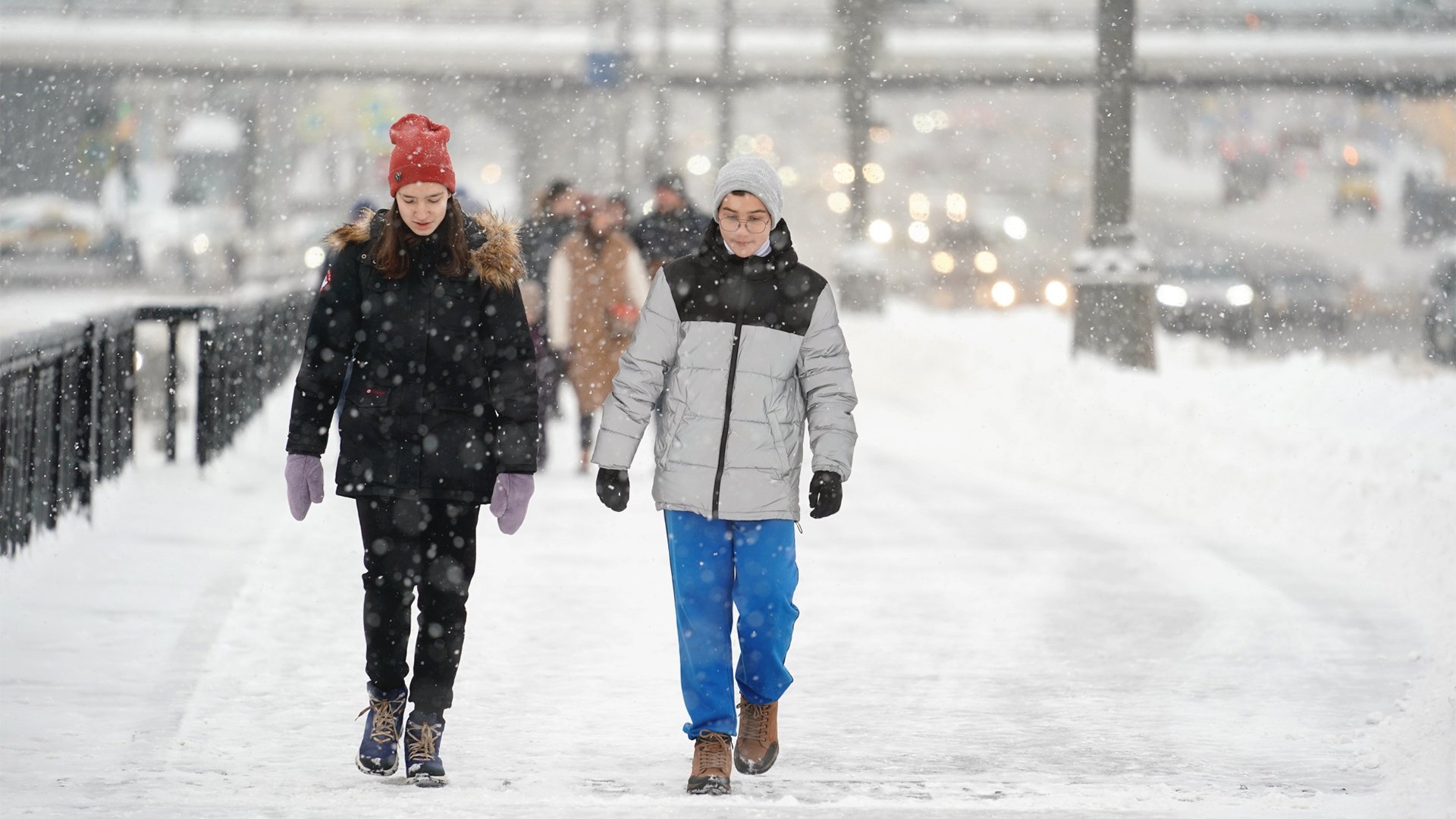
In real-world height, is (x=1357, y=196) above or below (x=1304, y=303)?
above

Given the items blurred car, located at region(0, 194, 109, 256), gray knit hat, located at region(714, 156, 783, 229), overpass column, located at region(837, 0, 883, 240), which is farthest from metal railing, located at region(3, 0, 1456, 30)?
gray knit hat, located at region(714, 156, 783, 229)

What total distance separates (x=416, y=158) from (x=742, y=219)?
2.93ft

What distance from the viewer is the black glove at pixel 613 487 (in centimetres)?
514

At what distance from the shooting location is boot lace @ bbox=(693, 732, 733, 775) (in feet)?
17.4

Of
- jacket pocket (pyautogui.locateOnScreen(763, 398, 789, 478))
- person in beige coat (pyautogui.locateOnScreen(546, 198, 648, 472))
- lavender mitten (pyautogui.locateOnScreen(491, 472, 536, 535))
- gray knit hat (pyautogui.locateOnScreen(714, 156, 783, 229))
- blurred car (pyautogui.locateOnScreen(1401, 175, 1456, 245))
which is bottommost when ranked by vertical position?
lavender mitten (pyautogui.locateOnScreen(491, 472, 536, 535))

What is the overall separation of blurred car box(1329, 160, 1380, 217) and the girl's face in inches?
2877

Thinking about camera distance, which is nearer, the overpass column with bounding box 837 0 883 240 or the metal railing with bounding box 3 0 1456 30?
the overpass column with bounding box 837 0 883 240

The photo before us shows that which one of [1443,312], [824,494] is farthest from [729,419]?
[1443,312]

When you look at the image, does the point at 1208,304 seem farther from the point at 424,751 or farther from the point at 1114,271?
the point at 424,751

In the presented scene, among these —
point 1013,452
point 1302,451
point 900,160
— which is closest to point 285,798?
point 1302,451

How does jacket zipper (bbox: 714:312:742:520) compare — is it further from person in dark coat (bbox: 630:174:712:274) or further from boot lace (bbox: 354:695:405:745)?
person in dark coat (bbox: 630:174:712:274)

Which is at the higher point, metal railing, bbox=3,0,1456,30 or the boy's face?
metal railing, bbox=3,0,1456,30

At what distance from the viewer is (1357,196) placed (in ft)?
244

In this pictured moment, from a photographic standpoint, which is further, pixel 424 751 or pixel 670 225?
pixel 670 225
